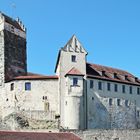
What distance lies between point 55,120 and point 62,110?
190 cm

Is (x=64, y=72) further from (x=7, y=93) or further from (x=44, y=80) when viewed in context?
(x=7, y=93)

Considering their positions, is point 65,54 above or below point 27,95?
above

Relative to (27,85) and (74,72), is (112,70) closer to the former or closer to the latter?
(74,72)

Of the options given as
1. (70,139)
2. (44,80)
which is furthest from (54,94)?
(70,139)

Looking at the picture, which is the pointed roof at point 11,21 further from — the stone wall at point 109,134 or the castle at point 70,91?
the stone wall at point 109,134

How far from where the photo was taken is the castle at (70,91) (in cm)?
7275

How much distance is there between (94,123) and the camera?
245ft

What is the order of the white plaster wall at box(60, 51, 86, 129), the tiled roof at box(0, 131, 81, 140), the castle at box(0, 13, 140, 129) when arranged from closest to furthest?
1. the tiled roof at box(0, 131, 81, 140)
2. the castle at box(0, 13, 140, 129)
3. the white plaster wall at box(60, 51, 86, 129)

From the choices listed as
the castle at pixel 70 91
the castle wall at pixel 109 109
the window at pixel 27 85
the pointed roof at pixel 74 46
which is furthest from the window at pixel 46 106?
the pointed roof at pixel 74 46

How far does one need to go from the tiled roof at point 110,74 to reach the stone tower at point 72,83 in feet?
9.37

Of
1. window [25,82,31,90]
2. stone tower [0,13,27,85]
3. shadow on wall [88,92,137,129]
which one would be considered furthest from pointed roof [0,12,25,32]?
shadow on wall [88,92,137,129]

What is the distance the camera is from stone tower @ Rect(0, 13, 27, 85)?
256 feet

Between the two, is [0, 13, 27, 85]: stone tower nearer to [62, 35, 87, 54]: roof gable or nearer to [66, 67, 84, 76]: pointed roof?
[62, 35, 87, 54]: roof gable

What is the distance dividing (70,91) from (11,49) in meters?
14.2
